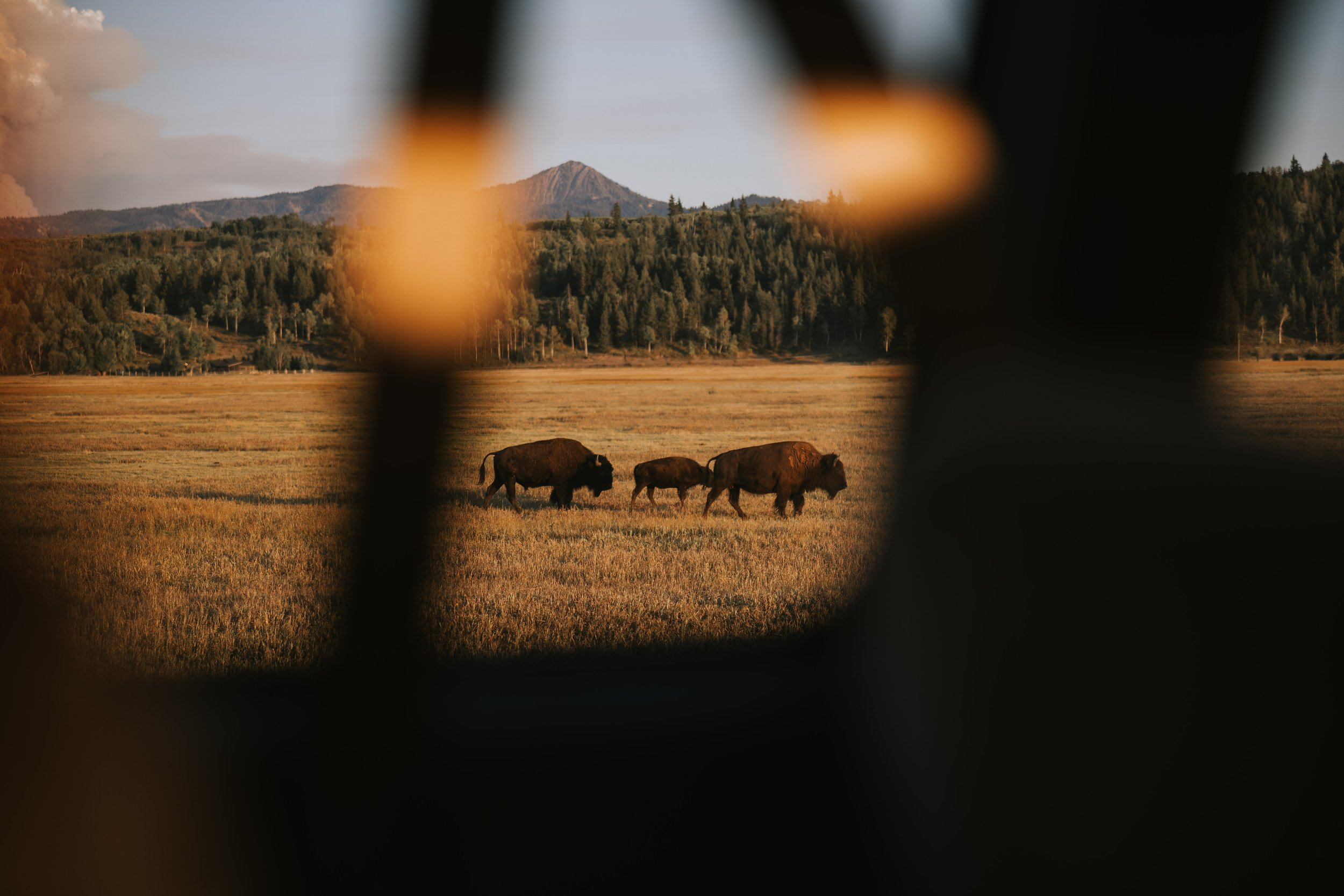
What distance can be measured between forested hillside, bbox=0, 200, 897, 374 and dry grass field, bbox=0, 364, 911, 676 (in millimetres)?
66582

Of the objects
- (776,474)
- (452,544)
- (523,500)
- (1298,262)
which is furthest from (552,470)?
(1298,262)

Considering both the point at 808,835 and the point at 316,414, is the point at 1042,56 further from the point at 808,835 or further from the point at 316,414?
the point at 316,414

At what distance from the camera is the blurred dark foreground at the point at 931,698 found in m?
3.25

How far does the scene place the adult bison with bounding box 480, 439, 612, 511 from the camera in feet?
38.0

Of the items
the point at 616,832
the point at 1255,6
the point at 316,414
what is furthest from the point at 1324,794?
the point at 316,414

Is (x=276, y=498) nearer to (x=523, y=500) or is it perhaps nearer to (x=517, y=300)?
(x=523, y=500)

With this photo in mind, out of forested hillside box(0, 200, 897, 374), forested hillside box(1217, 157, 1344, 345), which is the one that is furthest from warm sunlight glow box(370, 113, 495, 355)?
forested hillside box(0, 200, 897, 374)

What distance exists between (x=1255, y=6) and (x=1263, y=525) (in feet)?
16.8

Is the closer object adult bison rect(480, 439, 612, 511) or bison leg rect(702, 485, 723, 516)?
bison leg rect(702, 485, 723, 516)

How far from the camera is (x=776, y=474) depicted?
11.1m

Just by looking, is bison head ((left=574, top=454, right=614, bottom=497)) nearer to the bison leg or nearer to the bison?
the bison

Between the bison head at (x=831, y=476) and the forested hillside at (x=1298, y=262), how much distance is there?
210 ft

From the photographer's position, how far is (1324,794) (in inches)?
136

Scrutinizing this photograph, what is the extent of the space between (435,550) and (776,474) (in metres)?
4.53
